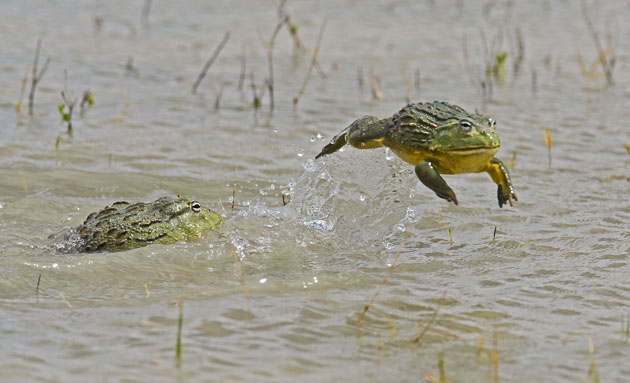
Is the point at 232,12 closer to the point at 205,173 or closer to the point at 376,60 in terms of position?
the point at 376,60

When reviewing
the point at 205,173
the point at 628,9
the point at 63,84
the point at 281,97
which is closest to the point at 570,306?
the point at 205,173

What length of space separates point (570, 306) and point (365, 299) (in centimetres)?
114

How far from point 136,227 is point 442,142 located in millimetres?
2079

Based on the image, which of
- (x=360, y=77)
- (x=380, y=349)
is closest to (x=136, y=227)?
(x=380, y=349)

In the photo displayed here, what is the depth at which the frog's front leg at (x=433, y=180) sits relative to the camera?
5109 millimetres

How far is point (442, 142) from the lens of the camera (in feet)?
17.3

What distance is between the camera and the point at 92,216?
19.8 feet

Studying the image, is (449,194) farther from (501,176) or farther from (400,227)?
(400,227)

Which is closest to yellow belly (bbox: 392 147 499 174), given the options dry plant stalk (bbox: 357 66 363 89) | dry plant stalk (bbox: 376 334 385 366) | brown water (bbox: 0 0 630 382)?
brown water (bbox: 0 0 630 382)

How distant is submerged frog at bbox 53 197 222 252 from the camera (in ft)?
18.9

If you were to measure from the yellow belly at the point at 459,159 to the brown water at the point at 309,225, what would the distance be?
0.65m

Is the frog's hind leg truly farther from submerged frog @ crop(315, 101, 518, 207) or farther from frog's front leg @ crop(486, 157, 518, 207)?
frog's front leg @ crop(486, 157, 518, 207)

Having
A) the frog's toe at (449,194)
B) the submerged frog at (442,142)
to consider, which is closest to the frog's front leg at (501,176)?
the submerged frog at (442,142)

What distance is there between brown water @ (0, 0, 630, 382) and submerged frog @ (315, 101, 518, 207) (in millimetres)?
619
